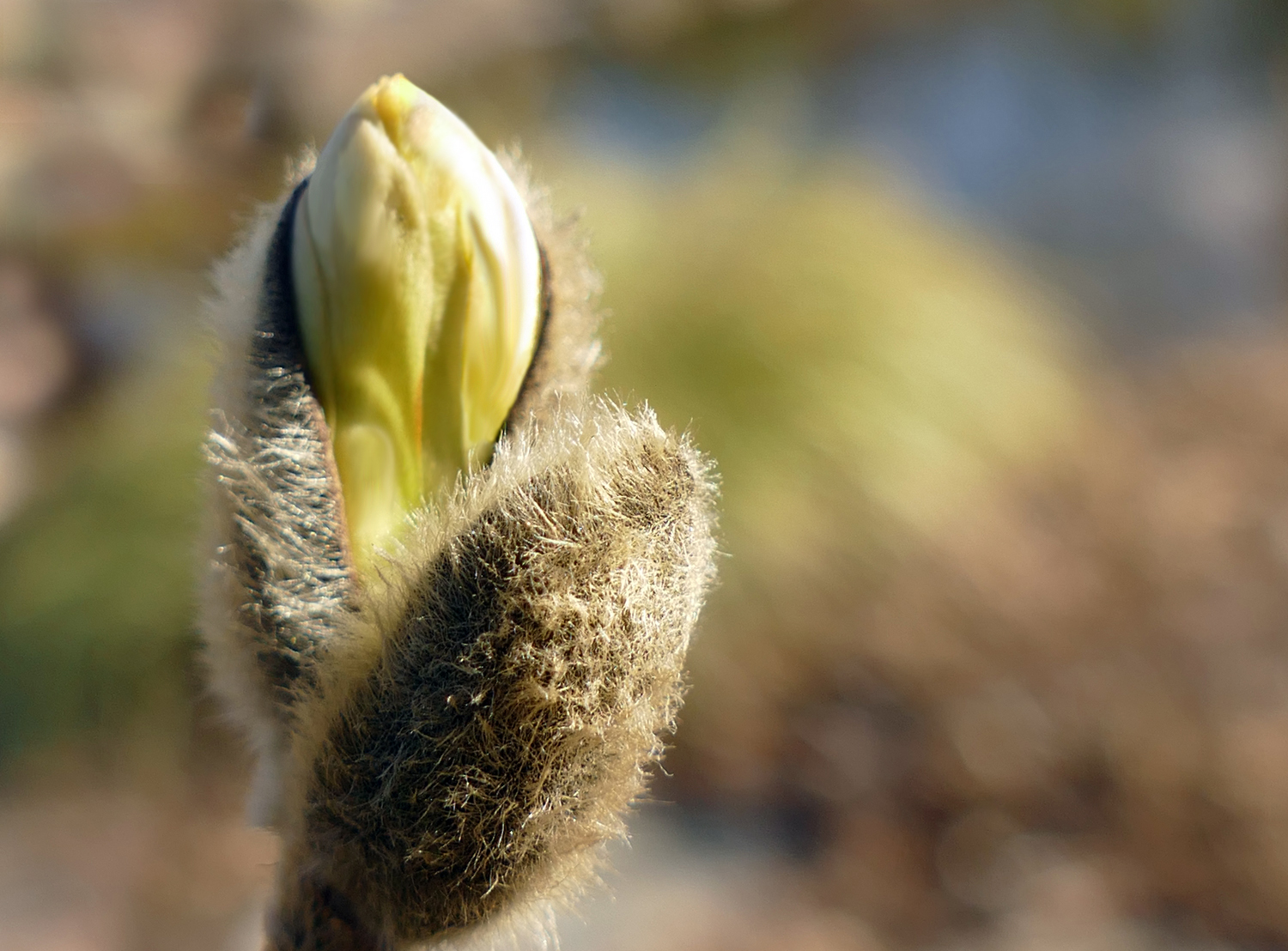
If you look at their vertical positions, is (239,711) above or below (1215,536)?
above

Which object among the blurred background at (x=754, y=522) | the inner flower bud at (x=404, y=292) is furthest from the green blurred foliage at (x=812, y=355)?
the inner flower bud at (x=404, y=292)

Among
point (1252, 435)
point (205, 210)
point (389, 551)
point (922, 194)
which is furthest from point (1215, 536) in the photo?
point (389, 551)

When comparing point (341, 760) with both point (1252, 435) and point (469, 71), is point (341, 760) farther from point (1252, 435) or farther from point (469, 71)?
point (1252, 435)

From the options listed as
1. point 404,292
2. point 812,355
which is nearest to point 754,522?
point 812,355

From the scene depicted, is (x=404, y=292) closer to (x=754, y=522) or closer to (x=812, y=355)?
(x=754, y=522)

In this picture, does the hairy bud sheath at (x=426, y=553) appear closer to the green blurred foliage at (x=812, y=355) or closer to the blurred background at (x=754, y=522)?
the blurred background at (x=754, y=522)

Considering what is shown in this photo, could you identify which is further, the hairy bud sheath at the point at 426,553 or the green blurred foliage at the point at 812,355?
the green blurred foliage at the point at 812,355
